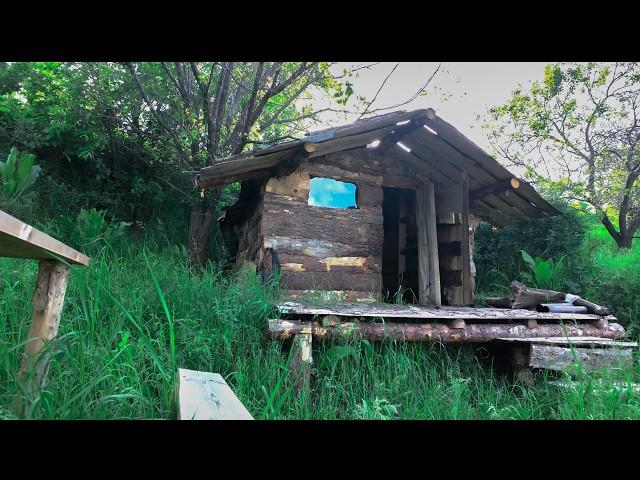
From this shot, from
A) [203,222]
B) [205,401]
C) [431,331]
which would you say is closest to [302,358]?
[431,331]

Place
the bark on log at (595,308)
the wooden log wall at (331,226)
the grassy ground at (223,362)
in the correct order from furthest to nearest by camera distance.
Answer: the wooden log wall at (331,226)
the bark on log at (595,308)
the grassy ground at (223,362)

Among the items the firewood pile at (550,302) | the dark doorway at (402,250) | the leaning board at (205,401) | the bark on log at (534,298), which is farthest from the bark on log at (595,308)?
the leaning board at (205,401)

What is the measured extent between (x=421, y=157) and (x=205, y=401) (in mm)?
6666

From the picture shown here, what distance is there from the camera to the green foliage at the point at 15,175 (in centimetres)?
744

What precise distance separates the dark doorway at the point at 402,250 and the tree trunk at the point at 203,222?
12.4ft

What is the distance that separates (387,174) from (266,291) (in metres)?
3.53

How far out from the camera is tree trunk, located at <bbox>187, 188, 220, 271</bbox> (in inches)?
371

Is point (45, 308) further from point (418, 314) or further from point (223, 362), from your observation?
point (418, 314)

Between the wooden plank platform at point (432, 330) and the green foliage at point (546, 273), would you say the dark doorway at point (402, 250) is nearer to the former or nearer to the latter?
the wooden plank platform at point (432, 330)

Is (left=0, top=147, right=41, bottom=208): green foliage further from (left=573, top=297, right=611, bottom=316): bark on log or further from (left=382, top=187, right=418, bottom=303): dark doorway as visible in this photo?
(left=573, top=297, right=611, bottom=316): bark on log

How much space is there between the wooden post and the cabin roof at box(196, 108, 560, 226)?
587mm
